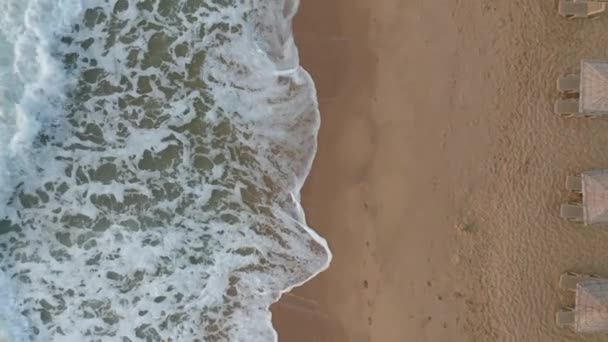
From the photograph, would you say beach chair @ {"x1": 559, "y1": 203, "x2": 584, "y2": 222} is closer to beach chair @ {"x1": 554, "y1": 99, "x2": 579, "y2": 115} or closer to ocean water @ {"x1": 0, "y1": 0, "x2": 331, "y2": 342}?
beach chair @ {"x1": 554, "y1": 99, "x2": 579, "y2": 115}

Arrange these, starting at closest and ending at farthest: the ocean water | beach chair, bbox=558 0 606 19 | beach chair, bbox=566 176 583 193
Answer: beach chair, bbox=558 0 606 19, beach chair, bbox=566 176 583 193, the ocean water

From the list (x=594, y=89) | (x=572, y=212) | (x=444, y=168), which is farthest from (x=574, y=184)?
(x=444, y=168)

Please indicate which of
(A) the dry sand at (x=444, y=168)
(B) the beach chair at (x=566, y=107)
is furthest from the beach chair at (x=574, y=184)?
(B) the beach chair at (x=566, y=107)

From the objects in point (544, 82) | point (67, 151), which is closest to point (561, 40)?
point (544, 82)

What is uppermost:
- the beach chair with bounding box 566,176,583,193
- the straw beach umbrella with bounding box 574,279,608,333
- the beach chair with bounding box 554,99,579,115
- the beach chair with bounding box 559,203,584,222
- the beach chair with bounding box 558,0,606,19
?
the beach chair with bounding box 558,0,606,19

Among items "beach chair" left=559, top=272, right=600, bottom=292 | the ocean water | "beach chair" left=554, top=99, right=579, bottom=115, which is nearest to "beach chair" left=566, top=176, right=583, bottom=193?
"beach chair" left=554, top=99, right=579, bottom=115
